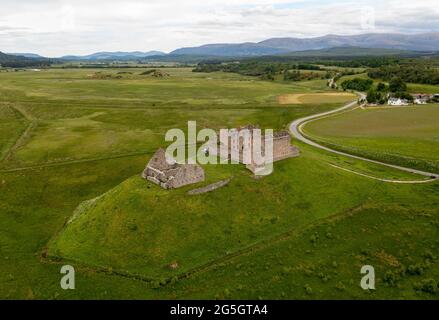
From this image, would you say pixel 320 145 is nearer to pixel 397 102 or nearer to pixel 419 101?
pixel 397 102

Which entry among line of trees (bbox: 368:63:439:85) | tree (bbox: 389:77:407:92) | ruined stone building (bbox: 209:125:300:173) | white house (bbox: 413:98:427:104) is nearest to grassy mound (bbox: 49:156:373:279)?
ruined stone building (bbox: 209:125:300:173)

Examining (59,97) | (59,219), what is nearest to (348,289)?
(59,219)

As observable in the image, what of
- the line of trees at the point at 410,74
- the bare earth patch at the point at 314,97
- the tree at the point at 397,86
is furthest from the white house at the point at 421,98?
the line of trees at the point at 410,74

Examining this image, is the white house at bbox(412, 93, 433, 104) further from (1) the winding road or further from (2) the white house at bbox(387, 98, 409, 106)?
(1) the winding road

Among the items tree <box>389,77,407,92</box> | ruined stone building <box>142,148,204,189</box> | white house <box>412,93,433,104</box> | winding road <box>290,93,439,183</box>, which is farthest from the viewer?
tree <box>389,77,407,92</box>

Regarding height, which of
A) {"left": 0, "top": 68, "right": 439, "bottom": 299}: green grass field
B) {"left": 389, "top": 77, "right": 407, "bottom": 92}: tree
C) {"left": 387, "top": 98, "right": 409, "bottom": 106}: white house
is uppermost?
{"left": 389, "top": 77, "right": 407, "bottom": 92}: tree

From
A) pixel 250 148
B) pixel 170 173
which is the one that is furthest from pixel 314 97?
pixel 170 173

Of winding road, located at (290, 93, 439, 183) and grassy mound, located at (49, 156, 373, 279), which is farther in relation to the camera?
winding road, located at (290, 93, 439, 183)
